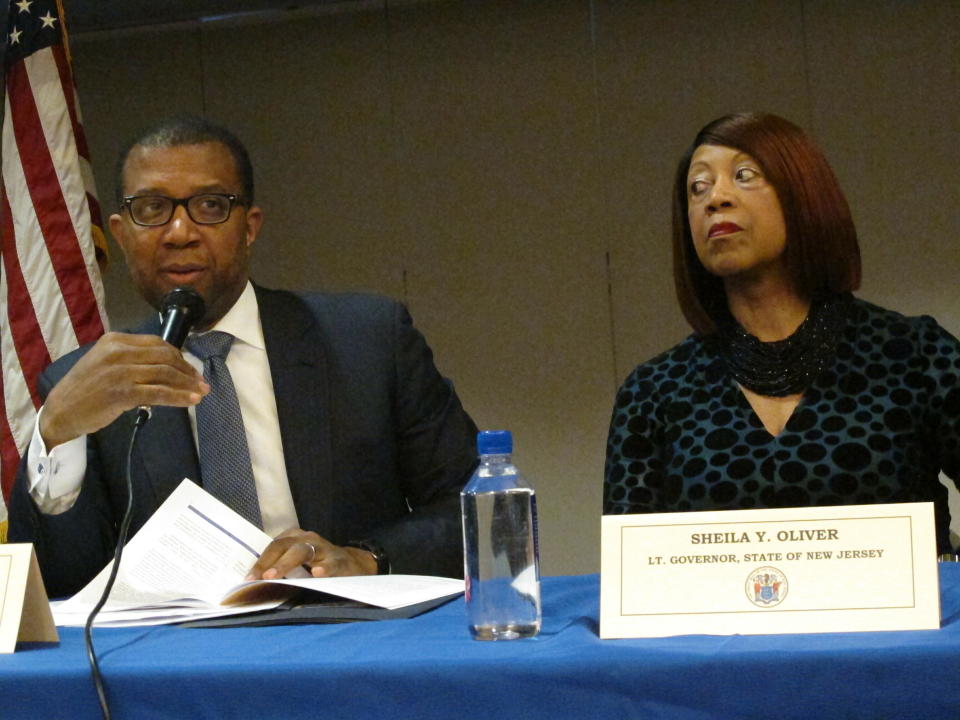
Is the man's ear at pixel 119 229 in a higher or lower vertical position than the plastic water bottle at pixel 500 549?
higher

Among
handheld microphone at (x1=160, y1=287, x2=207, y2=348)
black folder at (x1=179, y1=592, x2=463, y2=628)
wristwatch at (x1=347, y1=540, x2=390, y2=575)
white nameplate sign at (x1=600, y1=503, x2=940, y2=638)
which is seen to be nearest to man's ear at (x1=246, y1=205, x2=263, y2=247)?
handheld microphone at (x1=160, y1=287, x2=207, y2=348)

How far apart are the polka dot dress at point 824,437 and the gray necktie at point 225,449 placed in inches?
23.9

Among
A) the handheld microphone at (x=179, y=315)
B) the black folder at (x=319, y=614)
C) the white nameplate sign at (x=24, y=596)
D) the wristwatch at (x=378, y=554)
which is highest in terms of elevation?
the handheld microphone at (x=179, y=315)

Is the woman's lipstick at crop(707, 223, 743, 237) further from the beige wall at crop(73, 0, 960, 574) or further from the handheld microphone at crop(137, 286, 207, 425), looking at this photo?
the beige wall at crop(73, 0, 960, 574)

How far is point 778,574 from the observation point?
3.47 feet

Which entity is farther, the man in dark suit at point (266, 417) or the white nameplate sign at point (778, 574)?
the man in dark suit at point (266, 417)

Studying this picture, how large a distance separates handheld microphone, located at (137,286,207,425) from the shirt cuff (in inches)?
10.9

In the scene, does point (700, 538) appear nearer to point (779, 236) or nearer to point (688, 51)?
point (779, 236)

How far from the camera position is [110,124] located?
5.07 metres

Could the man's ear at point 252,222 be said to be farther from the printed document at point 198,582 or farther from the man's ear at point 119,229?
the printed document at point 198,582

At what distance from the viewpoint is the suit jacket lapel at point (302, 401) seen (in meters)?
1.96

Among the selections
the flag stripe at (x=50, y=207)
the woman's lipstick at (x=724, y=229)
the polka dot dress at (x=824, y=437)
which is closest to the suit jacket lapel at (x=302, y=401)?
the polka dot dress at (x=824, y=437)

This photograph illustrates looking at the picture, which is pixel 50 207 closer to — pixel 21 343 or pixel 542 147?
pixel 21 343

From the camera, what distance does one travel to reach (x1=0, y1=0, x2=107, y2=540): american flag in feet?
11.7
